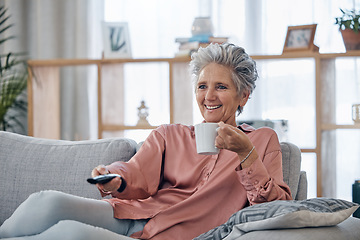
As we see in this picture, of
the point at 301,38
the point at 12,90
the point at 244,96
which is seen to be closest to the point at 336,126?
the point at 301,38

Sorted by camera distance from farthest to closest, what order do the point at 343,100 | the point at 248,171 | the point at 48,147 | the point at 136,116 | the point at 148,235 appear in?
1. the point at 136,116
2. the point at 343,100
3. the point at 48,147
4. the point at 148,235
5. the point at 248,171

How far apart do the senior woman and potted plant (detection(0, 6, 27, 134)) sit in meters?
2.19

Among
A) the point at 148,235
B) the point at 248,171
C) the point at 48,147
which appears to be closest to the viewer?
the point at 248,171

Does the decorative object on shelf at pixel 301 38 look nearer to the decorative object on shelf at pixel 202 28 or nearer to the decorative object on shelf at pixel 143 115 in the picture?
the decorative object on shelf at pixel 202 28

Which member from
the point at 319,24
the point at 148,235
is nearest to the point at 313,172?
the point at 319,24

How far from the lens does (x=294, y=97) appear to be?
3943 millimetres

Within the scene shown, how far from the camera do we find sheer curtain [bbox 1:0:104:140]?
4324 millimetres

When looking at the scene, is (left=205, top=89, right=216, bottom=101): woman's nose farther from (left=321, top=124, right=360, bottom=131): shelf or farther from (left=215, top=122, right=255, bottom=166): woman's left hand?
(left=321, top=124, right=360, bottom=131): shelf

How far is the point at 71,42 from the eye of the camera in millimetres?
4348

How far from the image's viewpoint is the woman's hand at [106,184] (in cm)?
178

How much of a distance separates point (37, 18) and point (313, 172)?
232 centimetres

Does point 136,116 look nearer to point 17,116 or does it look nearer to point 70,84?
point 70,84

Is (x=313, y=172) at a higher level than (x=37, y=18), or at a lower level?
lower

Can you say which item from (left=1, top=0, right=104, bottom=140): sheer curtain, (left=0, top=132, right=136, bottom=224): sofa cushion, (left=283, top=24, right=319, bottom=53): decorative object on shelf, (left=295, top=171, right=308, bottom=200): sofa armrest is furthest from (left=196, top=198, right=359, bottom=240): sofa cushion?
(left=1, top=0, right=104, bottom=140): sheer curtain
